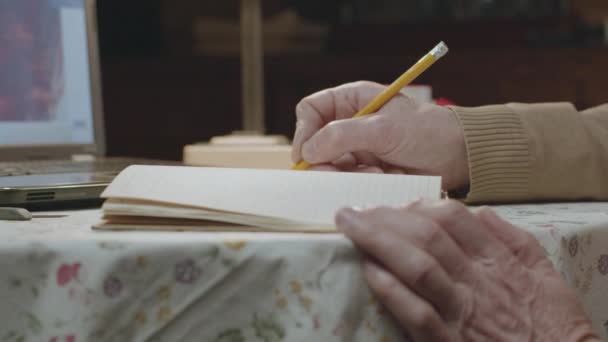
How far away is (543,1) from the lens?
243 centimetres

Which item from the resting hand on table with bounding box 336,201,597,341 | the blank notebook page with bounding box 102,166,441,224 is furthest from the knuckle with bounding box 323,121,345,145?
the resting hand on table with bounding box 336,201,597,341

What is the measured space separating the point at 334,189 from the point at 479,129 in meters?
0.24

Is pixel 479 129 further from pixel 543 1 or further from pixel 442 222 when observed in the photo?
pixel 543 1

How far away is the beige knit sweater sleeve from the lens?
67 centimetres

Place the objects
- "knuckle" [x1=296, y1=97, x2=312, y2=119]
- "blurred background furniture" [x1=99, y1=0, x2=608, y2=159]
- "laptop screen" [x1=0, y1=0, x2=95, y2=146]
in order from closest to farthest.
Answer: "knuckle" [x1=296, y1=97, x2=312, y2=119] → "laptop screen" [x1=0, y1=0, x2=95, y2=146] → "blurred background furniture" [x1=99, y1=0, x2=608, y2=159]

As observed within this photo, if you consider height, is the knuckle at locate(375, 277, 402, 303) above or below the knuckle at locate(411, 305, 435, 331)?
above

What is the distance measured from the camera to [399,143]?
2.17ft

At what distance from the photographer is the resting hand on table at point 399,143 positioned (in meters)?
0.65

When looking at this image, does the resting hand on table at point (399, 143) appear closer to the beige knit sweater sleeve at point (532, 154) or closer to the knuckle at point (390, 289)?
the beige knit sweater sleeve at point (532, 154)

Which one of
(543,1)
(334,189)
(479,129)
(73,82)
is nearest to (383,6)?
(543,1)

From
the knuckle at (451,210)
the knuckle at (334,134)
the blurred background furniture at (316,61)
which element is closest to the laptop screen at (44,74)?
the knuckle at (334,134)

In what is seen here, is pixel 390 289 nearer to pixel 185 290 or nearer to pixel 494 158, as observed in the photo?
pixel 185 290

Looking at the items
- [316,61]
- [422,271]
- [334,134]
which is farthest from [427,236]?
[316,61]

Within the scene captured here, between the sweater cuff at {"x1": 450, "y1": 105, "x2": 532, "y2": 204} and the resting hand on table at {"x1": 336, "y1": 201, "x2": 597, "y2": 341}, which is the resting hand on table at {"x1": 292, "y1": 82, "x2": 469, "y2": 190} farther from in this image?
the resting hand on table at {"x1": 336, "y1": 201, "x2": 597, "y2": 341}
